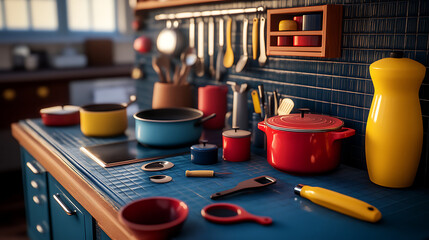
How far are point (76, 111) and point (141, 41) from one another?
2.17 feet

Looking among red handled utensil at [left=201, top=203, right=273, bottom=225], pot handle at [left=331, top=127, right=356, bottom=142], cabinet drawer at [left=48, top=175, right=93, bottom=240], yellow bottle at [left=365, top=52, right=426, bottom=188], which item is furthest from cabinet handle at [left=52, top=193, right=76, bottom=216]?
yellow bottle at [left=365, top=52, right=426, bottom=188]

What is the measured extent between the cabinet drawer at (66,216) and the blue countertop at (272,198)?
0.39ft

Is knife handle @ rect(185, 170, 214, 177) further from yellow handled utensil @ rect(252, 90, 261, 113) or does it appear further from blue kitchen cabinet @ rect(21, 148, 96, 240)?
yellow handled utensil @ rect(252, 90, 261, 113)

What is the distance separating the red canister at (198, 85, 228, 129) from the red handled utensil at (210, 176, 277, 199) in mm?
684

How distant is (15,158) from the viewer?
→ 3574 mm

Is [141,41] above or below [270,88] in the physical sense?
above

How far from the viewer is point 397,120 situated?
1043 millimetres

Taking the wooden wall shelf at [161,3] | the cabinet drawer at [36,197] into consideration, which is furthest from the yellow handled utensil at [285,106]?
the cabinet drawer at [36,197]

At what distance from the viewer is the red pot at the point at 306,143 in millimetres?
1147

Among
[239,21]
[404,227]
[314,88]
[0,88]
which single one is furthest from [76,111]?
[0,88]

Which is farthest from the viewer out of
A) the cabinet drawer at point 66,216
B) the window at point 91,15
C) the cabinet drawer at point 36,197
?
the window at point 91,15

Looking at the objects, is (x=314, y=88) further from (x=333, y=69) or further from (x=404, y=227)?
(x=404, y=227)

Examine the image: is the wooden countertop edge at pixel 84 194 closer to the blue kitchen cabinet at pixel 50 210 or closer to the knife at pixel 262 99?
the blue kitchen cabinet at pixel 50 210

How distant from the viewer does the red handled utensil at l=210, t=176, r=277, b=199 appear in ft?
3.36
